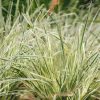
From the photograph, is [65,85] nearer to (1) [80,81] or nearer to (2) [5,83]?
(1) [80,81]

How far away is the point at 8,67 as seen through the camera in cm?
240

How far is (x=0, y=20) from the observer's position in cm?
304

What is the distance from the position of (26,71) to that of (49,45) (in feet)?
1.03

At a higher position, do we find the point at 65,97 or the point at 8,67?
the point at 8,67

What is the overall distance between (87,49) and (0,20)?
0.73m

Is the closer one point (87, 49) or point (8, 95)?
point (8, 95)

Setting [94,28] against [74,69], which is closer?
[74,69]

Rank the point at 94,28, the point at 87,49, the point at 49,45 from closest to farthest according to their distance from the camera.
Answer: the point at 49,45
the point at 87,49
the point at 94,28

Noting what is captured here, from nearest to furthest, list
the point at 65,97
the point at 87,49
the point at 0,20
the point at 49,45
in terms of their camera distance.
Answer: the point at 65,97
the point at 49,45
the point at 87,49
the point at 0,20

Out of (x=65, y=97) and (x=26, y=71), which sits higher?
(x=26, y=71)

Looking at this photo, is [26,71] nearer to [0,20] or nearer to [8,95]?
[8,95]

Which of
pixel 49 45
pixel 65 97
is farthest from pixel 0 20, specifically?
pixel 65 97

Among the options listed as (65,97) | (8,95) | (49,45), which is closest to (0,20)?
(49,45)

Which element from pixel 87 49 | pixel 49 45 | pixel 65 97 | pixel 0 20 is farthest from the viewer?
pixel 0 20
